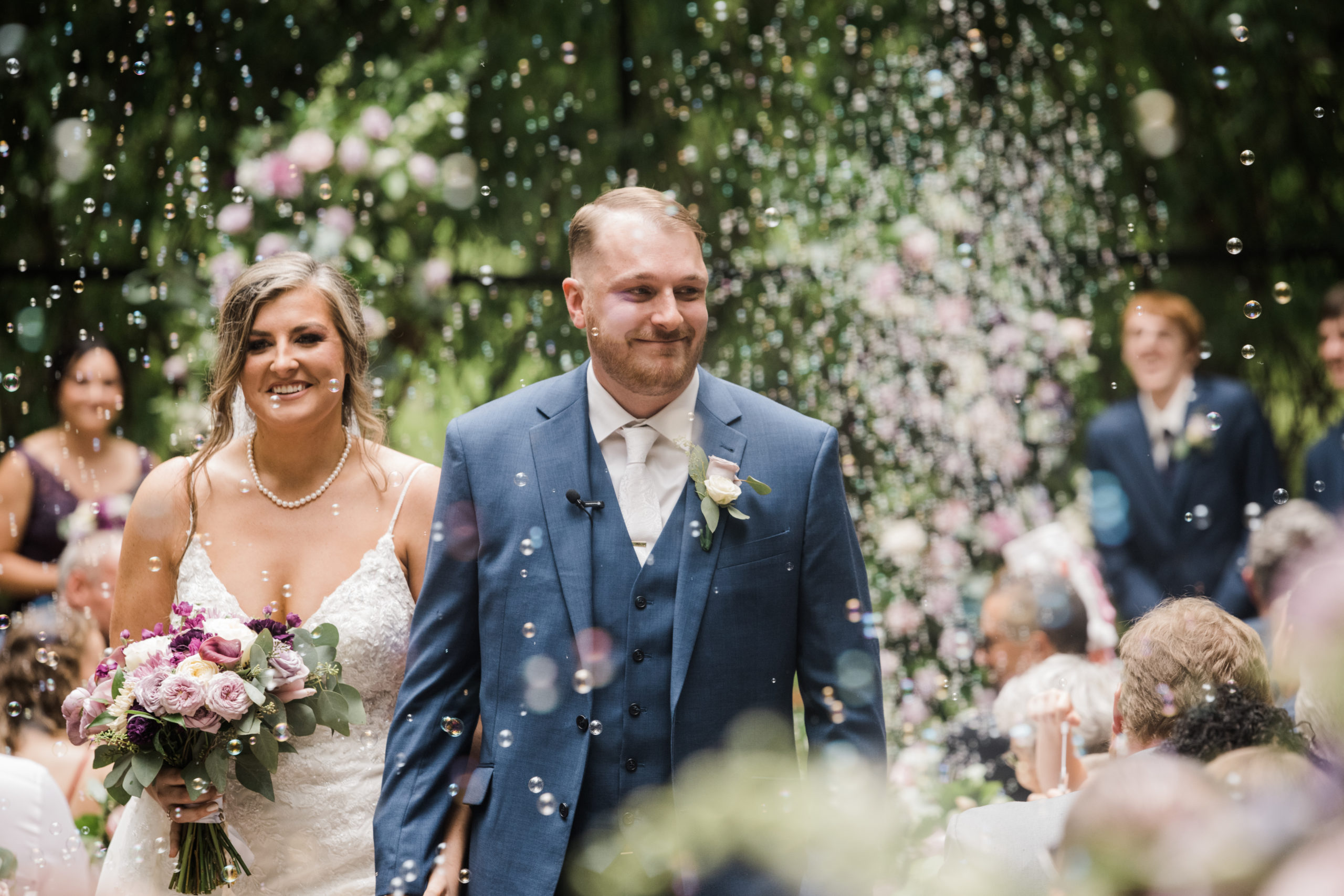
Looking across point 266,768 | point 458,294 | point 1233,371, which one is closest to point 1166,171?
point 1233,371

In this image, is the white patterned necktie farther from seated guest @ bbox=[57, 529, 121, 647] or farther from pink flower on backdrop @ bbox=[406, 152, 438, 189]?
pink flower on backdrop @ bbox=[406, 152, 438, 189]

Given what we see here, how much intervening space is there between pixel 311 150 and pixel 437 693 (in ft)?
11.4

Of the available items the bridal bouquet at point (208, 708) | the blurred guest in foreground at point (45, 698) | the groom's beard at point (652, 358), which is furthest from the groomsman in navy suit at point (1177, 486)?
the blurred guest in foreground at point (45, 698)

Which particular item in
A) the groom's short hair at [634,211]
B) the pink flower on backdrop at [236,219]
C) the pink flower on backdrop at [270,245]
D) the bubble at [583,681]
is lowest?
the bubble at [583,681]

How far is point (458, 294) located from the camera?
5.01m

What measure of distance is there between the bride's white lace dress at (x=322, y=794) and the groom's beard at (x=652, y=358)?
0.86 m

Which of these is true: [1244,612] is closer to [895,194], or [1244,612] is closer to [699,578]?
[895,194]

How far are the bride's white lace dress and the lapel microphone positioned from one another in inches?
25.4

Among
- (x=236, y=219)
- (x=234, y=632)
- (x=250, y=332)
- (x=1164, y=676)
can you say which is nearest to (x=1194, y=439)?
(x=1164, y=676)

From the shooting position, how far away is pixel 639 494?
6.75 ft

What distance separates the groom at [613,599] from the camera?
76.7 inches

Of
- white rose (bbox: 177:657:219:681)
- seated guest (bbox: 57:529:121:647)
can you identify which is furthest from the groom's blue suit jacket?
seated guest (bbox: 57:529:121:647)

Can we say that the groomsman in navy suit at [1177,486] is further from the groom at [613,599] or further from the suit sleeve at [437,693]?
the suit sleeve at [437,693]

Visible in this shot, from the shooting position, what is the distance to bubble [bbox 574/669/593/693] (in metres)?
1.95
